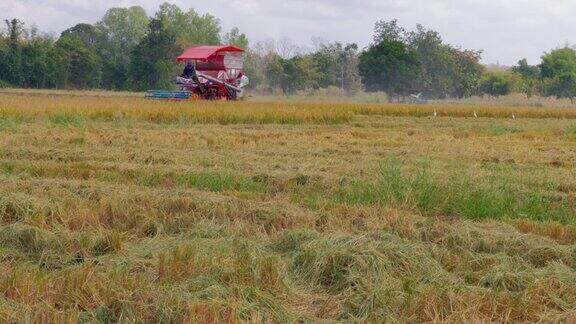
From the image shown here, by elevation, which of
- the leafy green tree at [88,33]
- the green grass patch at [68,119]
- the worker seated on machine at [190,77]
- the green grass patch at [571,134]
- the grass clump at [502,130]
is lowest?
the grass clump at [502,130]

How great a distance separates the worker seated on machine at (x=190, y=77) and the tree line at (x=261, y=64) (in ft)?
53.6

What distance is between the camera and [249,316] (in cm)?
434

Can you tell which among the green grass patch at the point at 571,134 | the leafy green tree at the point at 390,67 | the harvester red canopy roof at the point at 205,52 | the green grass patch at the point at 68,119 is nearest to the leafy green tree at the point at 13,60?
the harvester red canopy roof at the point at 205,52

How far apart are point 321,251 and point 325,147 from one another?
8.90 m

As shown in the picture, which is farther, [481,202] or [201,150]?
[201,150]

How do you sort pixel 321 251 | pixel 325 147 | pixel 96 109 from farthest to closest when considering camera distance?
1. pixel 96 109
2. pixel 325 147
3. pixel 321 251

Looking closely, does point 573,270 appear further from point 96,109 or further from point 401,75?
point 401,75

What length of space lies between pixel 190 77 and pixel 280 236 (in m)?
31.3

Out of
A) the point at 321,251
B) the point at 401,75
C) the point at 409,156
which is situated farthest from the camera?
the point at 401,75

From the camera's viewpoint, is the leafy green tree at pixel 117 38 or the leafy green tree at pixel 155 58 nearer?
the leafy green tree at pixel 155 58

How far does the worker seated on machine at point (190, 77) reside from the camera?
36.4 meters

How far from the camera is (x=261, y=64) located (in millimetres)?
75938

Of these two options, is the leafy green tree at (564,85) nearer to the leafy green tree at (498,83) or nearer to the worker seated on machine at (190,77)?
the leafy green tree at (498,83)

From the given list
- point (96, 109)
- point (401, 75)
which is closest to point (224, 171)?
point (96, 109)
